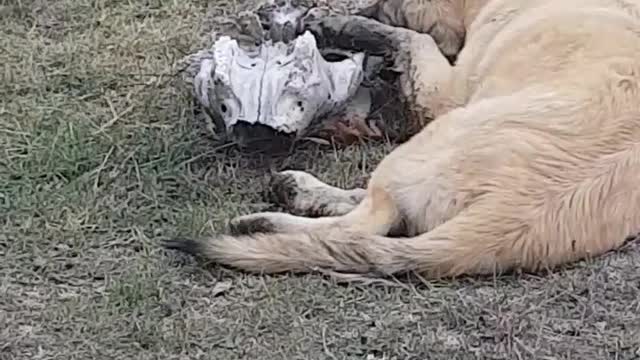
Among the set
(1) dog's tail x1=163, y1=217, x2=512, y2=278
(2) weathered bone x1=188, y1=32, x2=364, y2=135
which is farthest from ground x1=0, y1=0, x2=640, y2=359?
(2) weathered bone x1=188, y1=32, x2=364, y2=135

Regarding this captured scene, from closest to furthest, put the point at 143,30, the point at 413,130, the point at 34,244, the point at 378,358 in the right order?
the point at 378,358, the point at 34,244, the point at 413,130, the point at 143,30

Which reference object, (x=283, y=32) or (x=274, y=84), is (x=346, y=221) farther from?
(x=283, y=32)

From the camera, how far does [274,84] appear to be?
14.5 feet

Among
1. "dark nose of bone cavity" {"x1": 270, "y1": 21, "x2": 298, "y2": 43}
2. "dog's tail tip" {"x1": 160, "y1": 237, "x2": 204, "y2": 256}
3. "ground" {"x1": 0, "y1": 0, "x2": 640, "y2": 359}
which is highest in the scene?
"dark nose of bone cavity" {"x1": 270, "y1": 21, "x2": 298, "y2": 43}

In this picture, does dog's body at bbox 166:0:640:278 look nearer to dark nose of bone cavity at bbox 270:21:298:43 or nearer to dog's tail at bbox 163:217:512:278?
dog's tail at bbox 163:217:512:278

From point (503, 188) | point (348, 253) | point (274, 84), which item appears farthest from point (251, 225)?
Answer: point (503, 188)

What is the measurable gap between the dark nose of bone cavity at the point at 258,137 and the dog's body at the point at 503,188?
0.20 meters

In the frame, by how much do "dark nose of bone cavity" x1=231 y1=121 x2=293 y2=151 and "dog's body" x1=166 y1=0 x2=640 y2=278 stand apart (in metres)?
0.20

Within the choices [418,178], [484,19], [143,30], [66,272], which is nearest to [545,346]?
[418,178]

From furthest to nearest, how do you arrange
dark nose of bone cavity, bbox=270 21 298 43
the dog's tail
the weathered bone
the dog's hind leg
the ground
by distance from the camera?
dark nose of bone cavity, bbox=270 21 298 43 → the weathered bone → the dog's hind leg → the dog's tail → the ground

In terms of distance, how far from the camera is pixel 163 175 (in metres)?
4.37

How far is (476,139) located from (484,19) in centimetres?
115

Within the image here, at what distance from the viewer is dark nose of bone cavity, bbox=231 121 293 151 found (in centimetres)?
439

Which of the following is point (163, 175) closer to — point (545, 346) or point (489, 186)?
point (489, 186)
